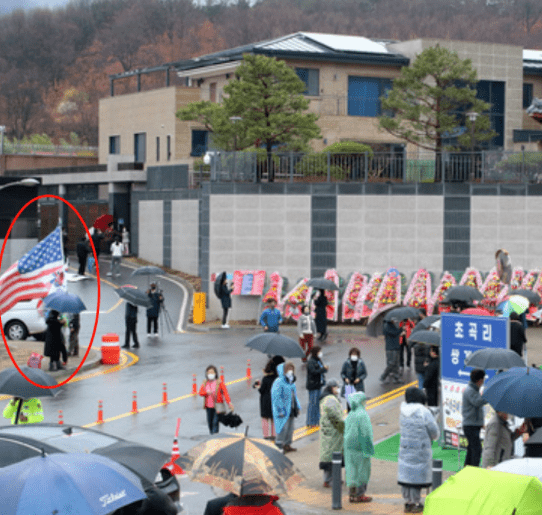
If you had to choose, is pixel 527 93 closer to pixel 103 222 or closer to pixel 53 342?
pixel 103 222

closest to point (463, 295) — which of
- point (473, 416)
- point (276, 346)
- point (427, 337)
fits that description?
point (427, 337)

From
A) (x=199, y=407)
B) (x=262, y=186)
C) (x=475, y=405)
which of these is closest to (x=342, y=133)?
(x=262, y=186)

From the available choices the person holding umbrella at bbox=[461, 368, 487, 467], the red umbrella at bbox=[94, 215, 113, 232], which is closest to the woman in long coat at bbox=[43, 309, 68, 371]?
the person holding umbrella at bbox=[461, 368, 487, 467]

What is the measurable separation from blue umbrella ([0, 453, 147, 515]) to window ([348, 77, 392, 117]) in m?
46.0

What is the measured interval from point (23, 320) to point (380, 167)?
1349 cm

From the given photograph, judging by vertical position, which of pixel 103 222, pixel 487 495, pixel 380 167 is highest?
pixel 380 167

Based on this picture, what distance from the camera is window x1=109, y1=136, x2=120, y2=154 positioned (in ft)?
210

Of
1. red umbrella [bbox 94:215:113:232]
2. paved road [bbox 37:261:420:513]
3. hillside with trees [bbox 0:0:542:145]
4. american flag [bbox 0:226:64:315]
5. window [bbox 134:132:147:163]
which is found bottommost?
paved road [bbox 37:261:420:513]

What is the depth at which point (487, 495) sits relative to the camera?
734 centimetres

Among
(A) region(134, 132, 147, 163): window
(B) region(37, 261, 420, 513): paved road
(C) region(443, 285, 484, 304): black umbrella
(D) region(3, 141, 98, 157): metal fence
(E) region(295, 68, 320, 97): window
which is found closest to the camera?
Answer: (B) region(37, 261, 420, 513): paved road

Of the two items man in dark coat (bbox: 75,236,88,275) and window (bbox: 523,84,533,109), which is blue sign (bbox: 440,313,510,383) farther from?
window (bbox: 523,84,533,109)

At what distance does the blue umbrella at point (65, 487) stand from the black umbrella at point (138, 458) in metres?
2.40

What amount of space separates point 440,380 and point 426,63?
26.6 m

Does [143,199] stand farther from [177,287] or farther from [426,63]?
[426,63]
